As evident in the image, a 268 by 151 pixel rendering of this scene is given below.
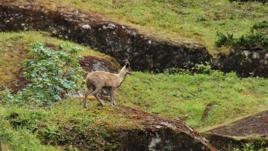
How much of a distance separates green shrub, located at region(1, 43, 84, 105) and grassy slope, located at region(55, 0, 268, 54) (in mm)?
10392

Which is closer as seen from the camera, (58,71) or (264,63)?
(58,71)

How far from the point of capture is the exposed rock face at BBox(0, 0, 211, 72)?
2600 cm

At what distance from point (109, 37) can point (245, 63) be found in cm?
554

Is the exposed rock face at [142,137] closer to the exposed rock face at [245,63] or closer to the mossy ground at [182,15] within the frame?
the exposed rock face at [245,63]

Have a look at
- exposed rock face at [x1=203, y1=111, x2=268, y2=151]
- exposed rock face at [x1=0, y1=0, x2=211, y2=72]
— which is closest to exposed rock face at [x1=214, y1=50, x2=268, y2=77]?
exposed rock face at [x1=0, y1=0, x2=211, y2=72]

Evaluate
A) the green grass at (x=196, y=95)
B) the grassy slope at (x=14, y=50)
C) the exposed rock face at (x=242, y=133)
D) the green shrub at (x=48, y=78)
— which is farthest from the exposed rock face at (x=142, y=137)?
the grassy slope at (x=14, y=50)

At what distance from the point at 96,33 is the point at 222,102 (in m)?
6.64

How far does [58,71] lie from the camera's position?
16.1 meters

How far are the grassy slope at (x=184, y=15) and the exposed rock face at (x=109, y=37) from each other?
0.81 metres

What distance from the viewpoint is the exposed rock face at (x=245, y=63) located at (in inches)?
1022

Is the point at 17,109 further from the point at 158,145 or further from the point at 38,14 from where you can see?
the point at 38,14

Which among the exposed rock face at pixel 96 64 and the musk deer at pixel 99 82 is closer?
the musk deer at pixel 99 82

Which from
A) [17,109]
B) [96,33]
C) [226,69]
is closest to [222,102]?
[226,69]

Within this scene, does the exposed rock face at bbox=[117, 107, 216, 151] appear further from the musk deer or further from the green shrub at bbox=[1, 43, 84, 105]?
the green shrub at bbox=[1, 43, 84, 105]
